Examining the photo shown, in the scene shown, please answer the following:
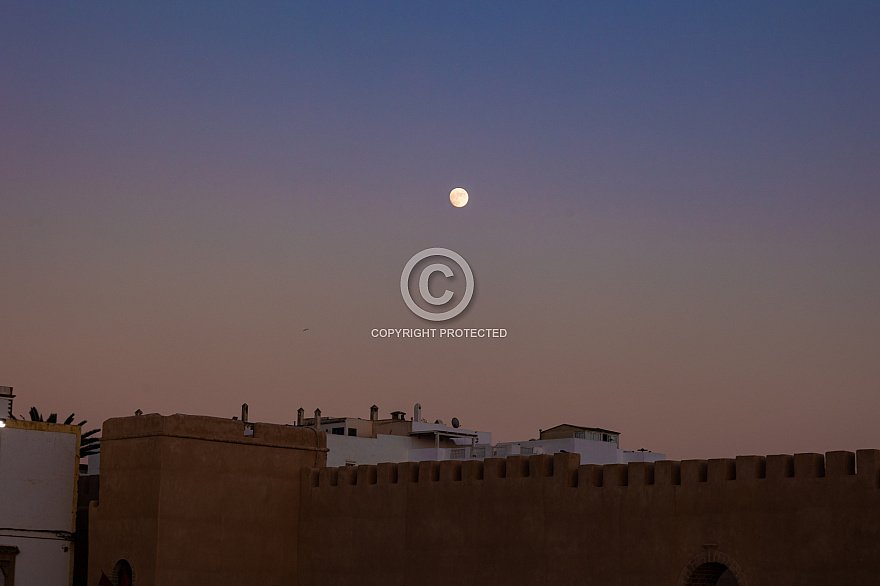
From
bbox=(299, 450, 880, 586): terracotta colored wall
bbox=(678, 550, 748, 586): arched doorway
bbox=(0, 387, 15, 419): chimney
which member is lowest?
bbox=(678, 550, 748, 586): arched doorway

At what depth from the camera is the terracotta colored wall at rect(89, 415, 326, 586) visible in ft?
83.9

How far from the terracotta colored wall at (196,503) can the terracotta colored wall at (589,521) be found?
835 mm

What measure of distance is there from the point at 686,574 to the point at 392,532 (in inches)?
259

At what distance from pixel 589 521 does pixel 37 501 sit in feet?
37.4

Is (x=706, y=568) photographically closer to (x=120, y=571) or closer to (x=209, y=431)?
(x=209, y=431)

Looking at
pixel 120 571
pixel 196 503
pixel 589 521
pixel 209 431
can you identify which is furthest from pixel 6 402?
pixel 589 521

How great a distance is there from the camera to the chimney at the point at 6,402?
91.7 feet

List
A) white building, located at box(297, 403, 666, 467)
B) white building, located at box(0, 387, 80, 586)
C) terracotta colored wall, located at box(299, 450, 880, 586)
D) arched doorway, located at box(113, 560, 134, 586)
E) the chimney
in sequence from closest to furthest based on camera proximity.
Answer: terracotta colored wall, located at box(299, 450, 880, 586) → arched doorway, located at box(113, 560, 134, 586) → white building, located at box(0, 387, 80, 586) → the chimney → white building, located at box(297, 403, 666, 467)

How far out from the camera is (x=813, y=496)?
1970 cm

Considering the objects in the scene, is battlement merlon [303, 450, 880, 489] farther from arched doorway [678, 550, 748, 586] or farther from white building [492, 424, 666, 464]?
white building [492, 424, 666, 464]

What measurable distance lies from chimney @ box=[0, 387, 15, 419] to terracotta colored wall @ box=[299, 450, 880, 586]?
6571 mm

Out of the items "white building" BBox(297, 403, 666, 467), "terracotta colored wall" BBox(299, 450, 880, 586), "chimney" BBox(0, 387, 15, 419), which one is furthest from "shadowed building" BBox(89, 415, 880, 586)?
"white building" BBox(297, 403, 666, 467)

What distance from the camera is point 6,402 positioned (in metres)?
28.1

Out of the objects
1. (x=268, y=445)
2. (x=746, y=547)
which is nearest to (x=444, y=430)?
(x=268, y=445)
